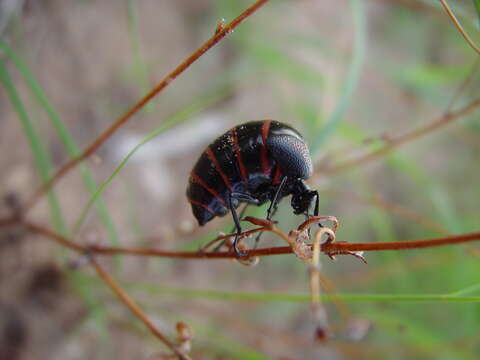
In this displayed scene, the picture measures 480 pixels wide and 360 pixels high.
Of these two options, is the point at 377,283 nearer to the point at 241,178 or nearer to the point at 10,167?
the point at 241,178

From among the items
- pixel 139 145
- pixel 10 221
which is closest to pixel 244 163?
pixel 139 145

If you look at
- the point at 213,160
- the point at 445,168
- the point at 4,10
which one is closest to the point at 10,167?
the point at 4,10

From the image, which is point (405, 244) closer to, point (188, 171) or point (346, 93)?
point (346, 93)

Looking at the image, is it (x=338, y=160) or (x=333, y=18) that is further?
(x=333, y=18)

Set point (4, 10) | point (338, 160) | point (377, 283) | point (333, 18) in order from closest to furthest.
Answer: point (4, 10) → point (338, 160) → point (377, 283) → point (333, 18)

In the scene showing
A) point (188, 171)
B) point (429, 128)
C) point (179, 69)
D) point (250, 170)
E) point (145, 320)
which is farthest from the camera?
point (188, 171)

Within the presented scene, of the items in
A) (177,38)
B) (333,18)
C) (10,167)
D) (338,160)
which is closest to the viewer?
(10,167)

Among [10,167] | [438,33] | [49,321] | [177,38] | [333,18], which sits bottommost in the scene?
[49,321]

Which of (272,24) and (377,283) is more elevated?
(272,24)
